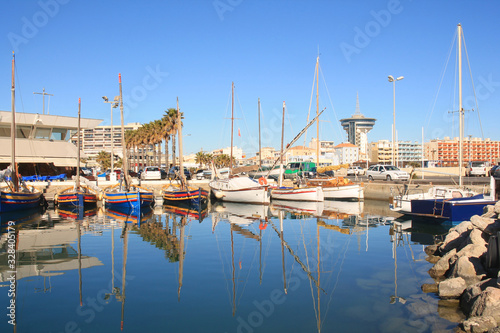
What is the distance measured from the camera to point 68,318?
10.2 m

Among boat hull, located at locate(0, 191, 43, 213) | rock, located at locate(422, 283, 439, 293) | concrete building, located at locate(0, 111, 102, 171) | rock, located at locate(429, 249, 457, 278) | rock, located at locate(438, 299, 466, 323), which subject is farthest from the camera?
concrete building, located at locate(0, 111, 102, 171)

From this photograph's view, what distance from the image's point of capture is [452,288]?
1108 centimetres

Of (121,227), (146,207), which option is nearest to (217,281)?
(121,227)

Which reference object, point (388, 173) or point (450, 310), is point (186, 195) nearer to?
point (388, 173)

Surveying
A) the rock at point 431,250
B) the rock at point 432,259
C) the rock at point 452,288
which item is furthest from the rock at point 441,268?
the rock at point 431,250

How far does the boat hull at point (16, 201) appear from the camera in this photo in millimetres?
32156

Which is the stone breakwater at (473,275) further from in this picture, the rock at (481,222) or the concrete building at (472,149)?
the concrete building at (472,149)

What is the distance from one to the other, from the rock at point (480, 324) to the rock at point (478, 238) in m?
5.00

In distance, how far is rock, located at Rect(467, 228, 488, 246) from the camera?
13.2 meters

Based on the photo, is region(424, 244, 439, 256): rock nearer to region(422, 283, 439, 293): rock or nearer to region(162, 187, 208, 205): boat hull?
region(422, 283, 439, 293): rock

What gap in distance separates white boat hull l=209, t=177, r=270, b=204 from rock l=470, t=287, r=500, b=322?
28.7 meters

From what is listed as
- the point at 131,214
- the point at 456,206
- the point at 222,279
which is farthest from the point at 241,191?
the point at 222,279

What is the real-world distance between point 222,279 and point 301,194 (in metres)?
26.3

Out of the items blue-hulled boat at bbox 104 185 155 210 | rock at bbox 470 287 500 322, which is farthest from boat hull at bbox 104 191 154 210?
rock at bbox 470 287 500 322
